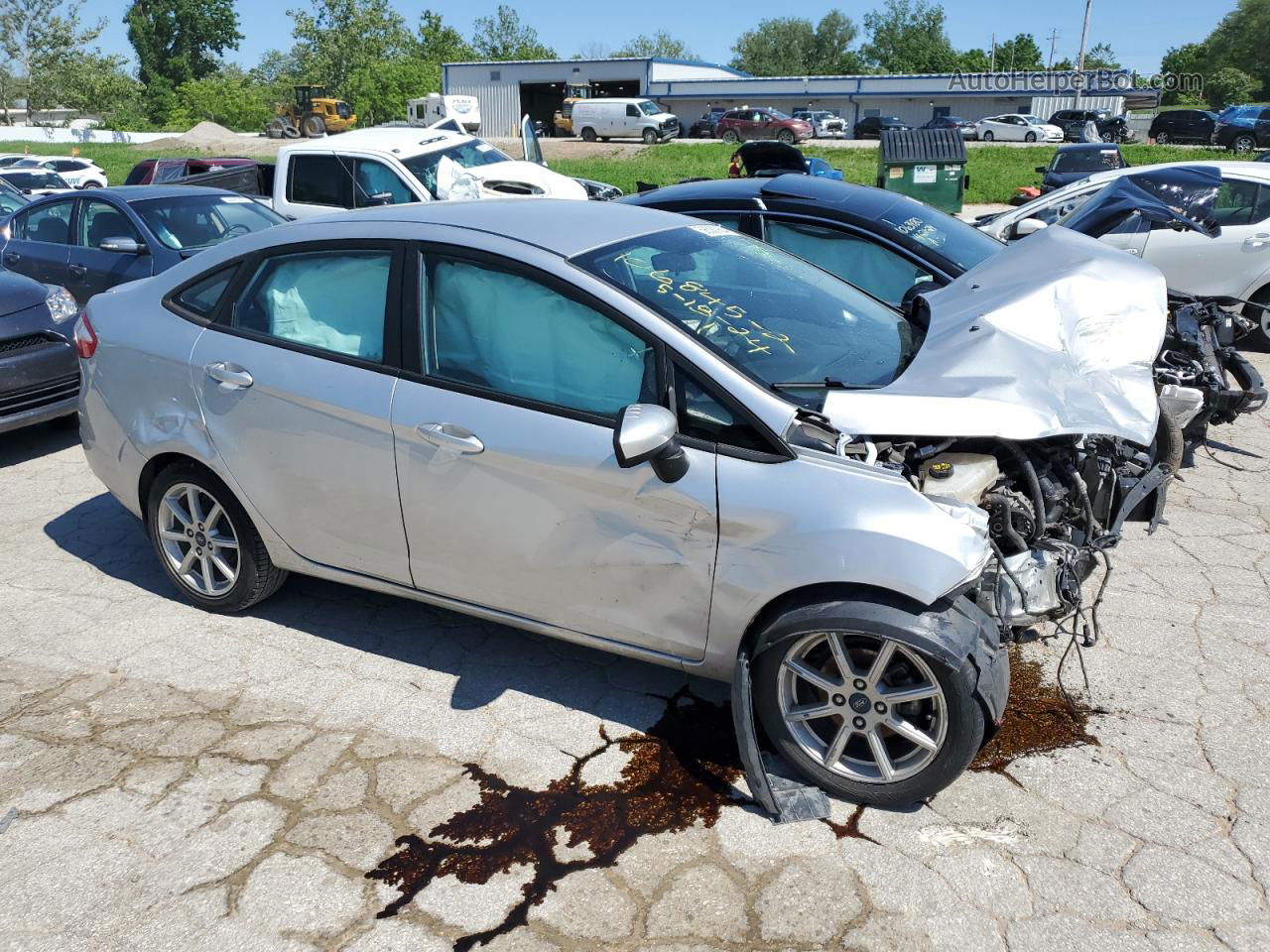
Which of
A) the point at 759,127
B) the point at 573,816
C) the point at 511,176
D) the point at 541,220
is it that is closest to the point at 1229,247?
the point at 541,220

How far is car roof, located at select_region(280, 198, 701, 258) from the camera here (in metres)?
3.64

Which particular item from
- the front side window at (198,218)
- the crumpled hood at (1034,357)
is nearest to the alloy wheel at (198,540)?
the crumpled hood at (1034,357)

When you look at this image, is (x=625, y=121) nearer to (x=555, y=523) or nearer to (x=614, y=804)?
(x=555, y=523)

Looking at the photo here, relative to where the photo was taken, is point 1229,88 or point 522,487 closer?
point 522,487

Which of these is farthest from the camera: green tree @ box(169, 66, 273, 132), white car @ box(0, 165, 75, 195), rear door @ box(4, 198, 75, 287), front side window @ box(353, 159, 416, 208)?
green tree @ box(169, 66, 273, 132)

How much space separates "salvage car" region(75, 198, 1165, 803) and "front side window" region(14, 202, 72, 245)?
224 inches

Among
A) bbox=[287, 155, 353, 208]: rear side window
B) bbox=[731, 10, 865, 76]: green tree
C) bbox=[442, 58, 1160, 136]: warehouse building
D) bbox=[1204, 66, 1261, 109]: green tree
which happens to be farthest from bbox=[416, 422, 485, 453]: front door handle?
bbox=[731, 10, 865, 76]: green tree

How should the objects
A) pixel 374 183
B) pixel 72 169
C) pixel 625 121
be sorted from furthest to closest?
1. pixel 625 121
2. pixel 72 169
3. pixel 374 183

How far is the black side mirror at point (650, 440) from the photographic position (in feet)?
9.55

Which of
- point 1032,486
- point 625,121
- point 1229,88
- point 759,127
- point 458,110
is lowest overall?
point 1032,486

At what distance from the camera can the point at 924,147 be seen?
48.9ft

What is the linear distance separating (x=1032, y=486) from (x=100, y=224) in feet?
27.5

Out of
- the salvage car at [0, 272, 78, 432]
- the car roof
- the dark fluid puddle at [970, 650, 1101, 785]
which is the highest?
the car roof

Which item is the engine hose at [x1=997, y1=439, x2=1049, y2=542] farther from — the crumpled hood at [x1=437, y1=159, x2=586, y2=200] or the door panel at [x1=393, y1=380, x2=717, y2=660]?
the crumpled hood at [x1=437, y1=159, x2=586, y2=200]
